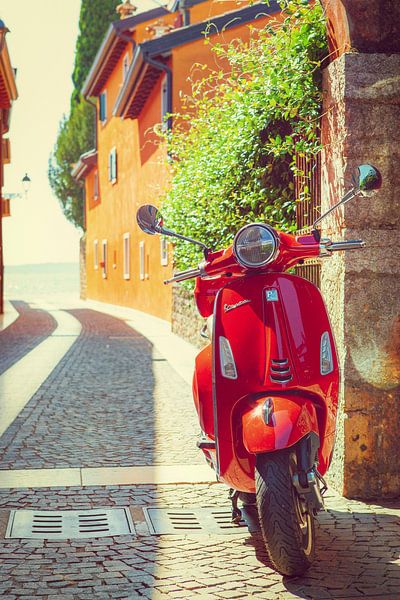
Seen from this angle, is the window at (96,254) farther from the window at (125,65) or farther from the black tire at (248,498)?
the black tire at (248,498)

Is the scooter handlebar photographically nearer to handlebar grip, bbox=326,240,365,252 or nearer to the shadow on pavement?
handlebar grip, bbox=326,240,365,252

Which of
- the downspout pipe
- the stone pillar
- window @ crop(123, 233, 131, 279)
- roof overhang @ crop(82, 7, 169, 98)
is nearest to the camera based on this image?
the stone pillar

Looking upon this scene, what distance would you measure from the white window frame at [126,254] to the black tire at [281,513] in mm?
22942

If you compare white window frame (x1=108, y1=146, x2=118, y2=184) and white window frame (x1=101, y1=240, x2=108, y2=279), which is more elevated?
white window frame (x1=108, y1=146, x2=118, y2=184)

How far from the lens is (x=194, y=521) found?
4469 millimetres

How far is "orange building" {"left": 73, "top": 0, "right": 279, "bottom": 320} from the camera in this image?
18.5 meters

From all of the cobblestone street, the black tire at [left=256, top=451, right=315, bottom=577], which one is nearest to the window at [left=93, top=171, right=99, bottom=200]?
the cobblestone street

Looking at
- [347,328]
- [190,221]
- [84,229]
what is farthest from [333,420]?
[84,229]

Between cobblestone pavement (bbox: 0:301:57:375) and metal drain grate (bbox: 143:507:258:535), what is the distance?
246 inches

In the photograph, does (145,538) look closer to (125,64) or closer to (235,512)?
(235,512)

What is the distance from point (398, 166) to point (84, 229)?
118ft

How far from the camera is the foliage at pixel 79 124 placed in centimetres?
3825

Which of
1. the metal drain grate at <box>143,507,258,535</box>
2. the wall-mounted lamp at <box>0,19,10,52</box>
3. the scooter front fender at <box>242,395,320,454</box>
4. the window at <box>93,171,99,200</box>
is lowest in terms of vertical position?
the metal drain grate at <box>143,507,258,535</box>

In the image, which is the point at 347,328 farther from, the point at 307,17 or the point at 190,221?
the point at 190,221
